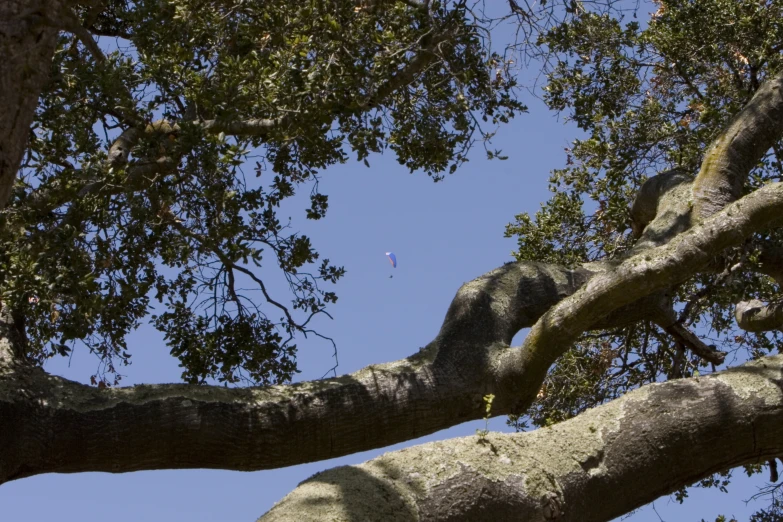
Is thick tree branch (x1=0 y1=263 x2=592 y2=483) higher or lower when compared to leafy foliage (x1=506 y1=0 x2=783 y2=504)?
lower

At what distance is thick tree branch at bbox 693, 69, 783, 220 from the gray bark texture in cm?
3

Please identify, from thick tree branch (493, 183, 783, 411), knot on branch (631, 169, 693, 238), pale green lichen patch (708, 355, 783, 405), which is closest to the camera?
pale green lichen patch (708, 355, 783, 405)

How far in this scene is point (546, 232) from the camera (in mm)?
10133

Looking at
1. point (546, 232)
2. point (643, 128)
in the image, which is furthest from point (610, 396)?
point (643, 128)

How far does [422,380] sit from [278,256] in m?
2.91

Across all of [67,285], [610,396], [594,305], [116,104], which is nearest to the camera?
[594,305]

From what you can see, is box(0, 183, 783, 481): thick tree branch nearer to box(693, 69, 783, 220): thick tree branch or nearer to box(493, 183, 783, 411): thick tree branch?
box(493, 183, 783, 411): thick tree branch

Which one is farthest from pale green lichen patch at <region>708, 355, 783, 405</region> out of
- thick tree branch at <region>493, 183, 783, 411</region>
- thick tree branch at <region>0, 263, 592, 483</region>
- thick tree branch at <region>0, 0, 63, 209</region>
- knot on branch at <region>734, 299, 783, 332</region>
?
thick tree branch at <region>0, 0, 63, 209</region>

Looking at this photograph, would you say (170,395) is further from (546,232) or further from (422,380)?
(546,232)

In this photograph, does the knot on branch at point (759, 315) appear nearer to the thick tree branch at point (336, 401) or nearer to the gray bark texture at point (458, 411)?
the gray bark texture at point (458, 411)

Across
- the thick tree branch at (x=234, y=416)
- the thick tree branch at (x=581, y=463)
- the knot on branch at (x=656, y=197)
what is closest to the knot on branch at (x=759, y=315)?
the knot on branch at (x=656, y=197)

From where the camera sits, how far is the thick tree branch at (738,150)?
726 centimetres

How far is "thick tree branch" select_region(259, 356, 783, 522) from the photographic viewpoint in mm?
3791

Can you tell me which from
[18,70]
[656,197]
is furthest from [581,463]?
[656,197]
